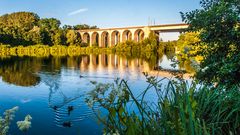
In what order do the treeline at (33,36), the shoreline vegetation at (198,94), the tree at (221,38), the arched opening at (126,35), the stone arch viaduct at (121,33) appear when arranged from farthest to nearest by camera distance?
the arched opening at (126,35)
the stone arch viaduct at (121,33)
the treeline at (33,36)
the tree at (221,38)
the shoreline vegetation at (198,94)

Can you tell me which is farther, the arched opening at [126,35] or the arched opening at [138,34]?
the arched opening at [126,35]

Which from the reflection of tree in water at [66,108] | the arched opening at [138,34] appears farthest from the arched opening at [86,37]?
the reflection of tree in water at [66,108]

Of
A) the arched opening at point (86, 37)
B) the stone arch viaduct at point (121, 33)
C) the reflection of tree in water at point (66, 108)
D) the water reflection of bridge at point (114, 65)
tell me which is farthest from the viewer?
the arched opening at point (86, 37)

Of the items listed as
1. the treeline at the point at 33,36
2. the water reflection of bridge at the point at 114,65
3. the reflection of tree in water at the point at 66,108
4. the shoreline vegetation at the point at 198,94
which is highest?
the treeline at the point at 33,36

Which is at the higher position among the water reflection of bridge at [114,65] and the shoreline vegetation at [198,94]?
the shoreline vegetation at [198,94]

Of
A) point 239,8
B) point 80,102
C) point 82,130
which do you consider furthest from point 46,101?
point 239,8

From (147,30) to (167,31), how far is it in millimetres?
5739

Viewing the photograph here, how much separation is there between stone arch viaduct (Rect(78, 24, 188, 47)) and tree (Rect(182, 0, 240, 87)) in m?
73.2

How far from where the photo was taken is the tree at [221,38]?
637 centimetres

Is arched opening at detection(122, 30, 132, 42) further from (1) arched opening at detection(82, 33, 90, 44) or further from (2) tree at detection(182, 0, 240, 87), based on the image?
(2) tree at detection(182, 0, 240, 87)

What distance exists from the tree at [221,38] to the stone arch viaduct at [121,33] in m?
73.2

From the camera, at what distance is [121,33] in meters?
93.4

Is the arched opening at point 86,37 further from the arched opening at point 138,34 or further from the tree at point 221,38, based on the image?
the tree at point 221,38

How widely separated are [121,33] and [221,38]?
286ft
